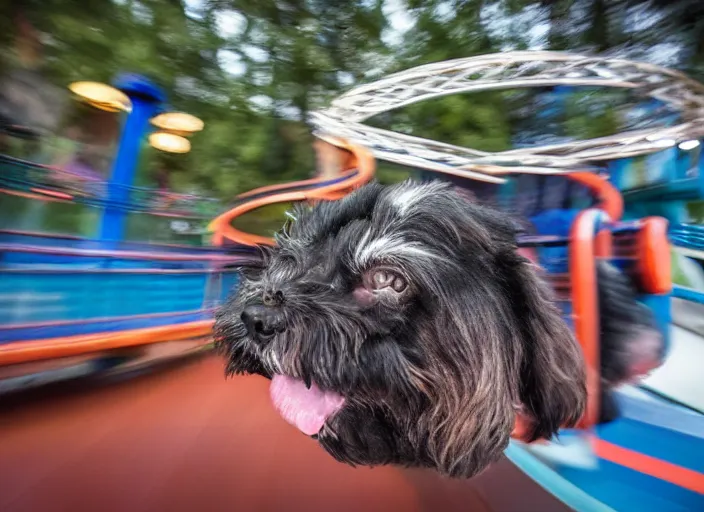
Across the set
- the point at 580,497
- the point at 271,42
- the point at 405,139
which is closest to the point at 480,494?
the point at 580,497

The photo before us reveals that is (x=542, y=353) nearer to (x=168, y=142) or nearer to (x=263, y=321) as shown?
(x=263, y=321)

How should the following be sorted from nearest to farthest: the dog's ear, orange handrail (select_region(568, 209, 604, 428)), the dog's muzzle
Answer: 1. the dog's muzzle
2. the dog's ear
3. orange handrail (select_region(568, 209, 604, 428))

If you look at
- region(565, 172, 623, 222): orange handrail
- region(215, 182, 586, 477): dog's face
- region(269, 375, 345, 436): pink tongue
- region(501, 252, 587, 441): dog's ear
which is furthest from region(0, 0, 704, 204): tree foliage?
region(269, 375, 345, 436): pink tongue

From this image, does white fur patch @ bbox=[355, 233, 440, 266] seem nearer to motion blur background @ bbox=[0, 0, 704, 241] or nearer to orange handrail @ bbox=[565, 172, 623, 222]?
motion blur background @ bbox=[0, 0, 704, 241]

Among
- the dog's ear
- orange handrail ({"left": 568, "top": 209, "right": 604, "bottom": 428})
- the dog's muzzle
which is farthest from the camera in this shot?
orange handrail ({"left": 568, "top": 209, "right": 604, "bottom": 428})

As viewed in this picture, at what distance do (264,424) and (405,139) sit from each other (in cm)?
85

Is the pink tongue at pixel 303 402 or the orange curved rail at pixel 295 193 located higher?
the orange curved rail at pixel 295 193

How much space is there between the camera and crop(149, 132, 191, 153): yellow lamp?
1.25 m

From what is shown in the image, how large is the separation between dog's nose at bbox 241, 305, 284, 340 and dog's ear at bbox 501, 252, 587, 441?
536mm

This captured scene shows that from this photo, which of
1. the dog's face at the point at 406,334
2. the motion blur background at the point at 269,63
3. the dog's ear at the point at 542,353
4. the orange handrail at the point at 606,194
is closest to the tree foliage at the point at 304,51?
the motion blur background at the point at 269,63

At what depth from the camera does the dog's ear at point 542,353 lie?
3.67ft

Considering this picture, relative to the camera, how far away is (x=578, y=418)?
1.22 m

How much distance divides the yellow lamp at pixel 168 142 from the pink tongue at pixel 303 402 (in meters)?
0.65

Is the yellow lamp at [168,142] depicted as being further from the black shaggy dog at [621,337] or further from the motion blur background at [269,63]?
the black shaggy dog at [621,337]
